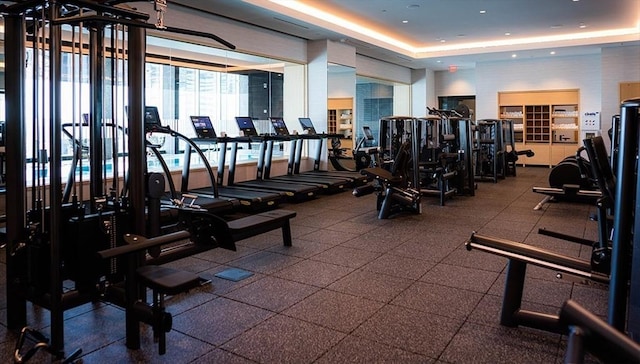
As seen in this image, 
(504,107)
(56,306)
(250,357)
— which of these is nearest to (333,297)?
(250,357)

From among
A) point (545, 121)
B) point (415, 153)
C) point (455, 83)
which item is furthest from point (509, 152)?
point (415, 153)

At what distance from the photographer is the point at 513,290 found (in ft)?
9.34

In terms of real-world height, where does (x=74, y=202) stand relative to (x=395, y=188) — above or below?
above

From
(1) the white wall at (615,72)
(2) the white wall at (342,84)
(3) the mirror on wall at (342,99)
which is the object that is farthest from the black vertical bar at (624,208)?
(1) the white wall at (615,72)

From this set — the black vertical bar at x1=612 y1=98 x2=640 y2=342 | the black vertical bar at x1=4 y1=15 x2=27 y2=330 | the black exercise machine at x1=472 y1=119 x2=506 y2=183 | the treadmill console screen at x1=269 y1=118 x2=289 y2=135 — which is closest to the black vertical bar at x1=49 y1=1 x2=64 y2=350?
the black vertical bar at x1=4 y1=15 x2=27 y2=330

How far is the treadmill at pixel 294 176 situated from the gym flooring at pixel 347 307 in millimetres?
2897

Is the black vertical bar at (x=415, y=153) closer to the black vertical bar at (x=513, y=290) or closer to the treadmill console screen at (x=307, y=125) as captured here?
the treadmill console screen at (x=307, y=125)

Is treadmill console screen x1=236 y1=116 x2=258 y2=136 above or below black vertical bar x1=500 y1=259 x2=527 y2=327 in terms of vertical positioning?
above

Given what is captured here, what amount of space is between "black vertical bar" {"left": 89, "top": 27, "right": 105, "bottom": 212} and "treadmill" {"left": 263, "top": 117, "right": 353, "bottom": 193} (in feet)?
16.8

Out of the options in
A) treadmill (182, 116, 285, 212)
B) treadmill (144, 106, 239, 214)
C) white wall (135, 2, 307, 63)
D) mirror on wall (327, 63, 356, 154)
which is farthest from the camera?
mirror on wall (327, 63, 356, 154)

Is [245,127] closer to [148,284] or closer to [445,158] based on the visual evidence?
[445,158]

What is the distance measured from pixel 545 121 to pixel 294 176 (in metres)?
8.55

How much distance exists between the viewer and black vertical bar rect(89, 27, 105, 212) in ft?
9.02

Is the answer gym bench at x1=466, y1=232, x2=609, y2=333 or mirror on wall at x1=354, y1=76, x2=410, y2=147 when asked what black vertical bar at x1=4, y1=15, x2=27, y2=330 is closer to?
gym bench at x1=466, y1=232, x2=609, y2=333
